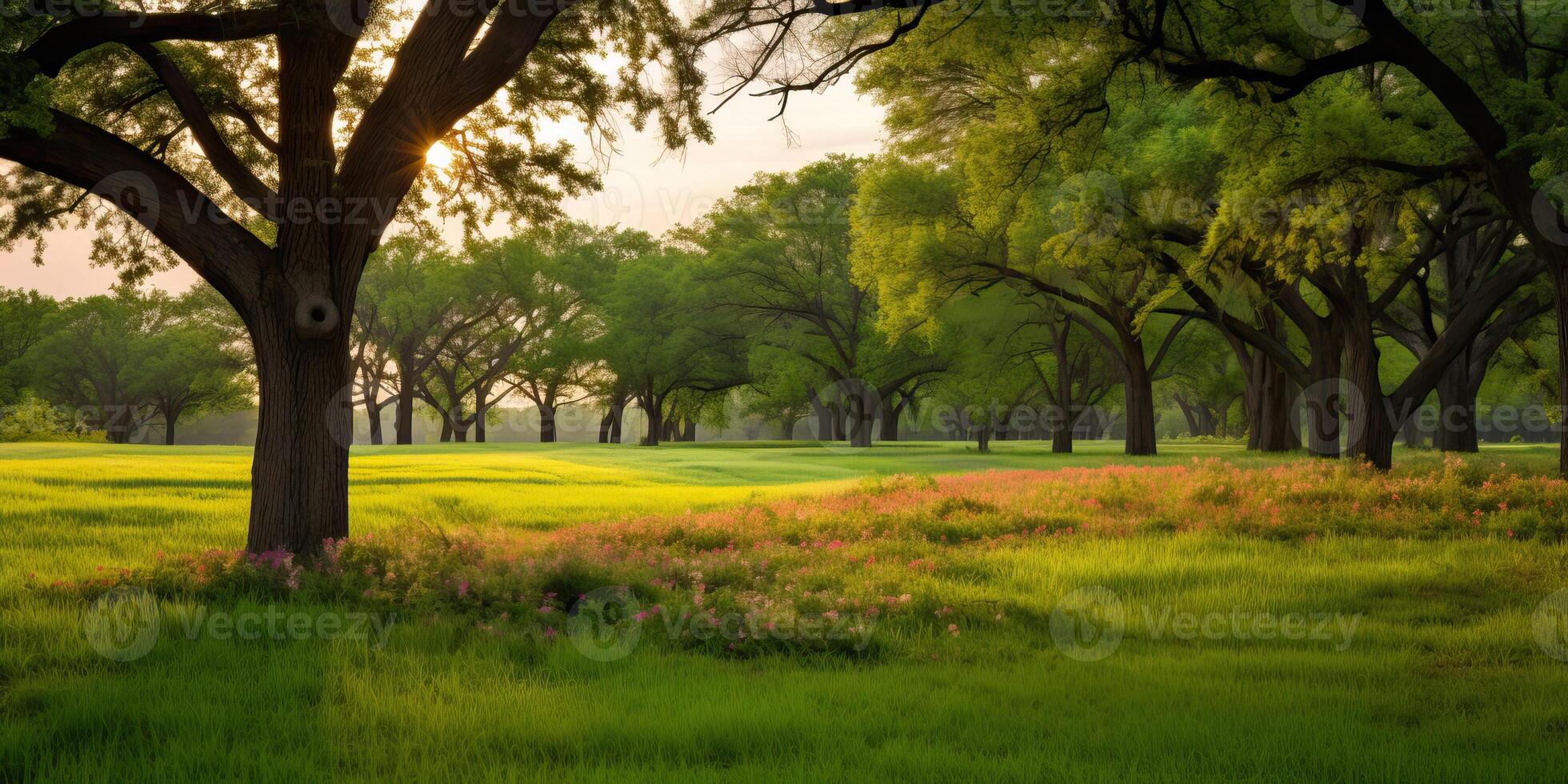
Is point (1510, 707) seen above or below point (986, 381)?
below

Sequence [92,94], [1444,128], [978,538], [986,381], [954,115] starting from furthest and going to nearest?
[986,381] < [954,115] < [1444,128] < [978,538] < [92,94]

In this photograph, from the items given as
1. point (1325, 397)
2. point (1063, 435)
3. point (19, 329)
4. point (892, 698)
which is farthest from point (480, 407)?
point (892, 698)

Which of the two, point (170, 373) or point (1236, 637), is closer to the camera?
point (1236, 637)

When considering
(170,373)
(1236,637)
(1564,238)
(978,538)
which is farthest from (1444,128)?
(170,373)

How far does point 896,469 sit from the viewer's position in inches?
1180

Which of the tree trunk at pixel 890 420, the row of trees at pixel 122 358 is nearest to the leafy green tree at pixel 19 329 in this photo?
the row of trees at pixel 122 358

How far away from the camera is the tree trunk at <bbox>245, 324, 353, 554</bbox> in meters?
8.66

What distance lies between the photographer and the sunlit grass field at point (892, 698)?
4.19m

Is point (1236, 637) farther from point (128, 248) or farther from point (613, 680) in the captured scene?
point (128, 248)

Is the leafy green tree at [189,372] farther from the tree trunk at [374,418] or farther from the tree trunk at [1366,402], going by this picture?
the tree trunk at [1366,402]

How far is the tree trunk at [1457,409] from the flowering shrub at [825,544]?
74.0 ft

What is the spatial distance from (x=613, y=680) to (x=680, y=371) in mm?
50091

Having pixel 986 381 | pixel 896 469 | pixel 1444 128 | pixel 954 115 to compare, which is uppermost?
pixel 954 115

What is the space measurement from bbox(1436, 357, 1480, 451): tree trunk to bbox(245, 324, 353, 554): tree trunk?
3836 cm
